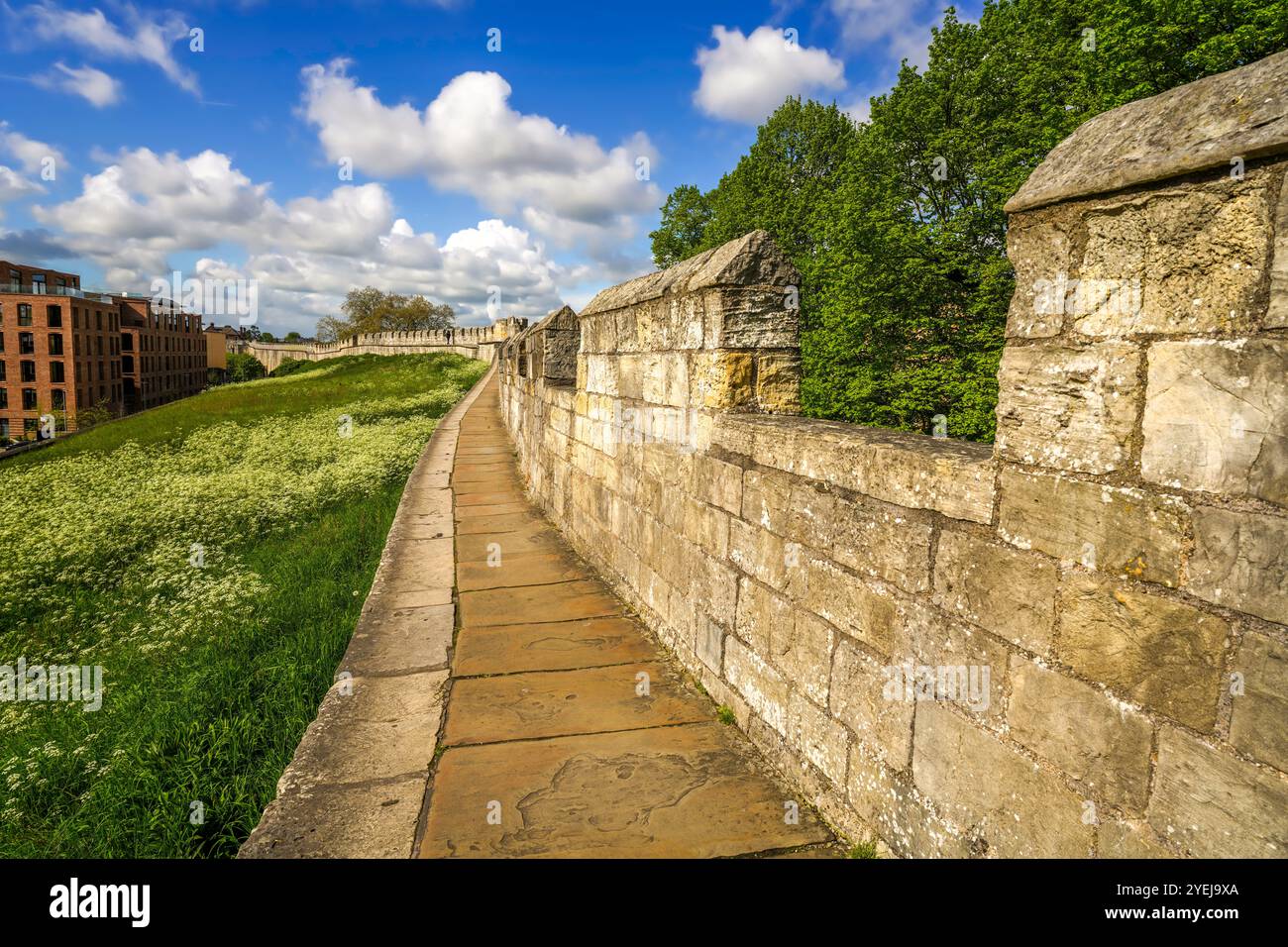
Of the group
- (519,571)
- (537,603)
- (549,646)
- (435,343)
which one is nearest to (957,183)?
(519,571)

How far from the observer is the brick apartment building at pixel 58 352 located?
1885 inches

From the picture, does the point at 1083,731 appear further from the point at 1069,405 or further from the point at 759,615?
the point at 759,615

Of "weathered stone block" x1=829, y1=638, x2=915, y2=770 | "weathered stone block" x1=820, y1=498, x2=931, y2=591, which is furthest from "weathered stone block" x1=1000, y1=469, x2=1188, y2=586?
"weathered stone block" x1=829, y1=638, x2=915, y2=770

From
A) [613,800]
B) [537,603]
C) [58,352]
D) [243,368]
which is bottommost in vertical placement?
[613,800]

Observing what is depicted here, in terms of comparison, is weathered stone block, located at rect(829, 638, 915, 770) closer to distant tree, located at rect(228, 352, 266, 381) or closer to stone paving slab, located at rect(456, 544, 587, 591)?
stone paving slab, located at rect(456, 544, 587, 591)

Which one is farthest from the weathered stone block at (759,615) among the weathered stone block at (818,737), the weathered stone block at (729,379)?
the weathered stone block at (729,379)

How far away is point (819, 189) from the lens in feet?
76.4

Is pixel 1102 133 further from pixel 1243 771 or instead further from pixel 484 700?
pixel 484 700

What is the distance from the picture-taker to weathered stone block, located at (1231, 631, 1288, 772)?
1.25m

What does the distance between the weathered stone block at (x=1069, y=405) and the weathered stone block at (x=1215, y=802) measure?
2.00ft

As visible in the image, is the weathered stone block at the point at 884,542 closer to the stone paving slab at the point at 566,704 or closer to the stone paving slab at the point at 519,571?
the stone paving slab at the point at 566,704

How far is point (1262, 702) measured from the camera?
1.27 meters

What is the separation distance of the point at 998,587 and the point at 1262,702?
58 cm
